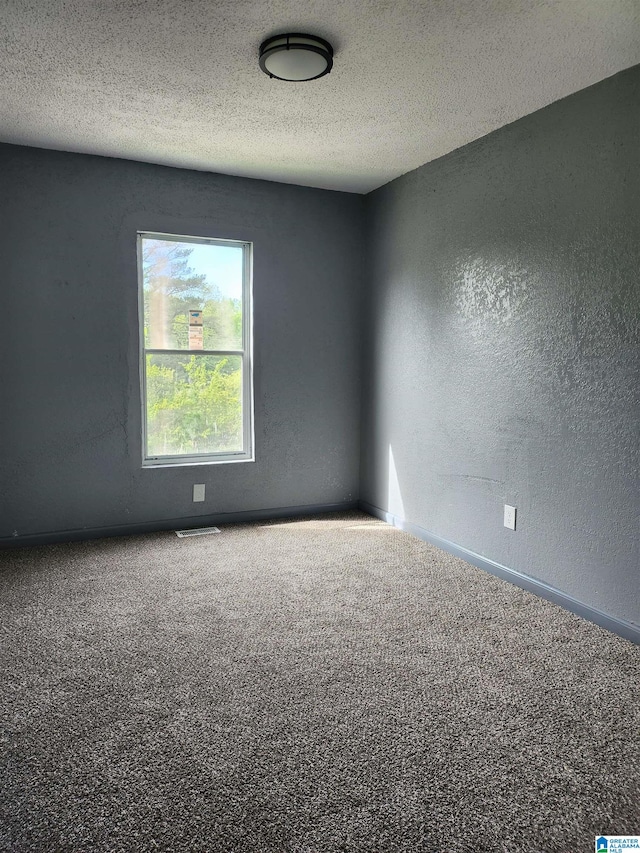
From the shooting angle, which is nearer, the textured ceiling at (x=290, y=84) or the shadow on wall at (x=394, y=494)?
the textured ceiling at (x=290, y=84)

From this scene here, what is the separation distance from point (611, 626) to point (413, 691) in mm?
1056

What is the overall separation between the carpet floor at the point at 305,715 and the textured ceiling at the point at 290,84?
237 cm

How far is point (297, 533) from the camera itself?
397 centimetres

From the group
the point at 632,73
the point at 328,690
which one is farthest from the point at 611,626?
the point at 632,73

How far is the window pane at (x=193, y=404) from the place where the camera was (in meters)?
3.99

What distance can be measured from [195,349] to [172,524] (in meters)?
1.22

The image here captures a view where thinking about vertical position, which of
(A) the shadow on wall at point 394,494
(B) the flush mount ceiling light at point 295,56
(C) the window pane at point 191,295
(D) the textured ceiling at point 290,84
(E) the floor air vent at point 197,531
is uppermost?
(D) the textured ceiling at point 290,84

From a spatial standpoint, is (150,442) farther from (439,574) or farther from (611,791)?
(611,791)

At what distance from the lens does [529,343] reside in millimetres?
2975

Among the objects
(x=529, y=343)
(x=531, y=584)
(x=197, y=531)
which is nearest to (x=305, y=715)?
(x=531, y=584)

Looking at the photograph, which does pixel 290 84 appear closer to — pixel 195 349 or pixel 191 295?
pixel 191 295

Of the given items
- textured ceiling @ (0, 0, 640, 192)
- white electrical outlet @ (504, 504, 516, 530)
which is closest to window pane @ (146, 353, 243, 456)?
textured ceiling @ (0, 0, 640, 192)

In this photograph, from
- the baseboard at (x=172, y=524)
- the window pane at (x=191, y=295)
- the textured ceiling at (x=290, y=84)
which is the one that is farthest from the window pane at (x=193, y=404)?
the textured ceiling at (x=290, y=84)

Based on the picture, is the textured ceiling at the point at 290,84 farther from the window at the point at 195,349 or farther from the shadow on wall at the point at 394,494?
the shadow on wall at the point at 394,494
